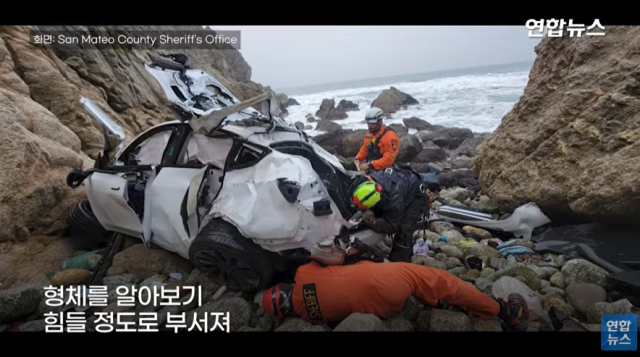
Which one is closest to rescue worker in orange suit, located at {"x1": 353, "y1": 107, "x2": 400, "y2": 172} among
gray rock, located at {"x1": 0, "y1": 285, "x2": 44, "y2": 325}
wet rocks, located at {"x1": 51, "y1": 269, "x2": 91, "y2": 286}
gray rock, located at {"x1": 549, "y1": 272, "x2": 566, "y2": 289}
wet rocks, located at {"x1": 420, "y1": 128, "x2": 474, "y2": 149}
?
gray rock, located at {"x1": 549, "y1": 272, "x2": 566, "y2": 289}

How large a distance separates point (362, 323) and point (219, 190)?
167 cm

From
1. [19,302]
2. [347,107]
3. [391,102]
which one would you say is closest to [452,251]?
[19,302]

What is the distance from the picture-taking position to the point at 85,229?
3.56 meters

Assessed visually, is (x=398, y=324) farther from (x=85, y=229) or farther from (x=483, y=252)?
(x=85, y=229)

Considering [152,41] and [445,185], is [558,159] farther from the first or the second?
[152,41]

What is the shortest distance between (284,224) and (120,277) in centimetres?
180

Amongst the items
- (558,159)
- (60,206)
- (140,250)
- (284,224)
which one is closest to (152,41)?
(60,206)

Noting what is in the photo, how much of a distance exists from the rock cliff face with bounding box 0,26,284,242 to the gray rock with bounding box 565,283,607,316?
4.74 meters

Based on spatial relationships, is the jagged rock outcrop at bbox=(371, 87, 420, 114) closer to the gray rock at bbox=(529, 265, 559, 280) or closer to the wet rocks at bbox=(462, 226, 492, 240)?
the wet rocks at bbox=(462, 226, 492, 240)

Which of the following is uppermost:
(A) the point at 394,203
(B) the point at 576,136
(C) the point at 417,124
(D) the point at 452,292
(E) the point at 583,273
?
(B) the point at 576,136

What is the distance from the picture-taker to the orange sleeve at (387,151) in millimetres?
5504

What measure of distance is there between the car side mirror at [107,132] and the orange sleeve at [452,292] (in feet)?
11.0

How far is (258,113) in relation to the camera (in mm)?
3734

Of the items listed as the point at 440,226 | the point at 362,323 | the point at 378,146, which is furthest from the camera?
the point at 378,146
